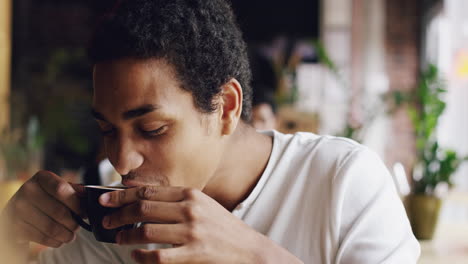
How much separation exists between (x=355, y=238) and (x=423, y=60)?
583 cm

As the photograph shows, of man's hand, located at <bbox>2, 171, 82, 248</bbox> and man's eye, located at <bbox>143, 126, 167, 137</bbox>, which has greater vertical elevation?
man's eye, located at <bbox>143, 126, 167, 137</bbox>

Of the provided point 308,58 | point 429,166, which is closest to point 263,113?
point 429,166

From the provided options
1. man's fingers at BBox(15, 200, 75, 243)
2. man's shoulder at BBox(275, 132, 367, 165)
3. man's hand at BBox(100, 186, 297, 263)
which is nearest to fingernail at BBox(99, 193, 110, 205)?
man's hand at BBox(100, 186, 297, 263)

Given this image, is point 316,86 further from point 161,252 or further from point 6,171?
point 161,252

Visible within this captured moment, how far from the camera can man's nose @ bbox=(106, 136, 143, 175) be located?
36.1 inches

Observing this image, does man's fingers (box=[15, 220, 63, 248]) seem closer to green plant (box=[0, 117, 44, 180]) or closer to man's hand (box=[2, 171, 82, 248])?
man's hand (box=[2, 171, 82, 248])

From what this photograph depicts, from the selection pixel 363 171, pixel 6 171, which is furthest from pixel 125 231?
pixel 6 171

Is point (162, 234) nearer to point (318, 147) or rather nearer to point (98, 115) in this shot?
point (98, 115)

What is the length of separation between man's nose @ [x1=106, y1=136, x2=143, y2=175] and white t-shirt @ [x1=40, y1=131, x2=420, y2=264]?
305 mm

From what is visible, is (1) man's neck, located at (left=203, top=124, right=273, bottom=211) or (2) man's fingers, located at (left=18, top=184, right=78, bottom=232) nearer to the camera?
(2) man's fingers, located at (left=18, top=184, right=78, bottom=232)

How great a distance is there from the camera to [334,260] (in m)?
1.06

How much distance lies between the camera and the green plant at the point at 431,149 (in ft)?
6.40

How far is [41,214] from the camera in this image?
3.25 ft

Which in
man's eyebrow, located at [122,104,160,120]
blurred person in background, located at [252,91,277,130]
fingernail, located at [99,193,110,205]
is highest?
man's eyebrow, located at [122,104,160,120]
